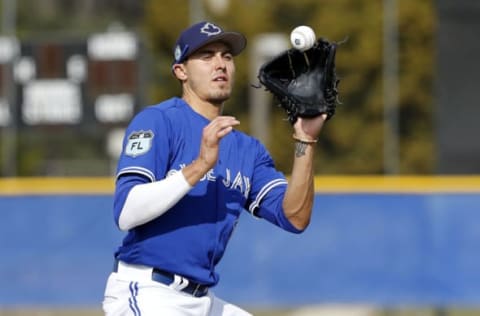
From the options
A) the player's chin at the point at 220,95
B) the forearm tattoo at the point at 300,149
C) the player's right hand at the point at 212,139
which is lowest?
the forearm tattoo at the point at 300,149

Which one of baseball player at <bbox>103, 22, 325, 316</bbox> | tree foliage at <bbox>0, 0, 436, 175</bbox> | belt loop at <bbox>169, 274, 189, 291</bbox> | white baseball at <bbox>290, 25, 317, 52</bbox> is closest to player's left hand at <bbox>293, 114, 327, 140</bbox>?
baseball player at <bbox>103, 22, 325, 316</bbox>

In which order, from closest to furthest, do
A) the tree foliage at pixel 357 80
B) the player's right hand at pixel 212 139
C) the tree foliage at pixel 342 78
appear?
the player's right hand at pixel 212 139
the tree foliage at pixel 342 78
the tree foliage at pixel 357 80

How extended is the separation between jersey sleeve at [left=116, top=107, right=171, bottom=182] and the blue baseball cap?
27 cm

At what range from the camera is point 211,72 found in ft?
15.9

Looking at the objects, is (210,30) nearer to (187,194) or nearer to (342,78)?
(187,194)

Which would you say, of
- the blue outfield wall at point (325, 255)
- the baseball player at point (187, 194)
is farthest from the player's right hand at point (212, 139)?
the blue outfield wall at point (325, 255)

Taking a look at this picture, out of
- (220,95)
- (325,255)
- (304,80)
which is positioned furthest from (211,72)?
(325,255)

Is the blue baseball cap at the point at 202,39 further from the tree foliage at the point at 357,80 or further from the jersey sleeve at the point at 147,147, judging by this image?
the tree foliage at the point at 357,80

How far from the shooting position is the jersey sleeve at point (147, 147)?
461 centimetres

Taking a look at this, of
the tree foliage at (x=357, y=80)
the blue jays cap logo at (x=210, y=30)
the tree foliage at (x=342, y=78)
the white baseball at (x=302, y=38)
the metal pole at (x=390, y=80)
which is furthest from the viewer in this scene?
the tree foliage at (x=357, y=80)

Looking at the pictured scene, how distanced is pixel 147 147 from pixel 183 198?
27cm

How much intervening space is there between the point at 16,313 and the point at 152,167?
5.80m

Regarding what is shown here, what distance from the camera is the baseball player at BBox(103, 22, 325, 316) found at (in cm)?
464

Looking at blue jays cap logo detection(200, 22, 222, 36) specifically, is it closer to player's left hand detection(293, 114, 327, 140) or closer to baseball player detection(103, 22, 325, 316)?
baseball player detection(103, 22, 325, 316)
